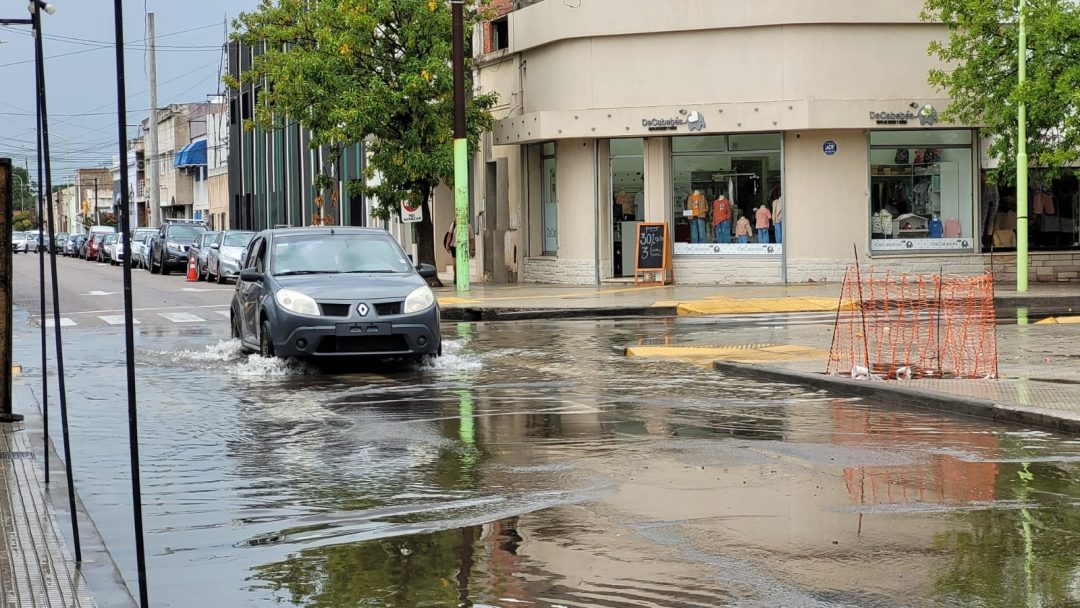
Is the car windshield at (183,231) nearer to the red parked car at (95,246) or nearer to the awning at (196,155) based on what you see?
the red parked car at (95,246)

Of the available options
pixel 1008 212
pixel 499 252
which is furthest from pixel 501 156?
pixel 1008 212

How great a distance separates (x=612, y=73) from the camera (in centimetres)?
3356

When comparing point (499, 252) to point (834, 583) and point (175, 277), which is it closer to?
point (175, 277)

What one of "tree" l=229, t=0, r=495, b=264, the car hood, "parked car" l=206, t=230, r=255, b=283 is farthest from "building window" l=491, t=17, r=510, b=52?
the car hood

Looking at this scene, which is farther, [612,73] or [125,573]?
[612,73]

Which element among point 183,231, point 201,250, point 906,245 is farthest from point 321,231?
point 183,231

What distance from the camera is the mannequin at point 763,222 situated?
107ft

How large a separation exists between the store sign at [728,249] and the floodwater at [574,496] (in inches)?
706

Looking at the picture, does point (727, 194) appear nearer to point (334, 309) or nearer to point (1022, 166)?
point (1022, 166)

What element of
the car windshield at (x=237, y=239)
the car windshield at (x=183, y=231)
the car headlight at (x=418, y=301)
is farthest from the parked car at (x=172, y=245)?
the car headlight at (x=418, y=301)

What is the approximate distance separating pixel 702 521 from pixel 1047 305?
1970 cm

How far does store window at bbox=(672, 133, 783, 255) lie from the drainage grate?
24316mm

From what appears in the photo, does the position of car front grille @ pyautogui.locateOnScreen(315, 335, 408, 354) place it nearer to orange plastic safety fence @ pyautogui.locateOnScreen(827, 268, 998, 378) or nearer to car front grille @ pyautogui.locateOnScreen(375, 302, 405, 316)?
car front grille @ pyautogui.locateOnScreen(375, 302, 405, 316)

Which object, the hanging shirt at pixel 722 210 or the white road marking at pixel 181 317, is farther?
the hanging shirt at pixel 722 210
